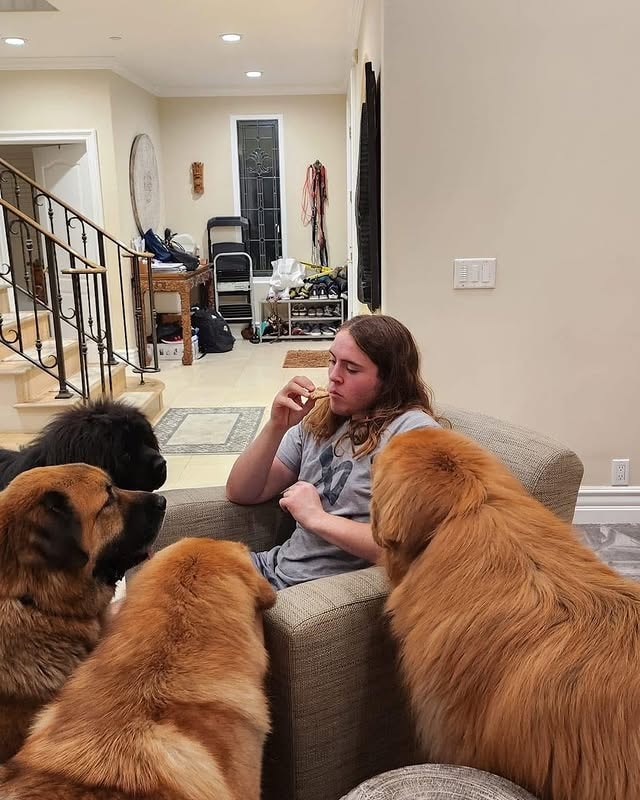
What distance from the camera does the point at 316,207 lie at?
856cm

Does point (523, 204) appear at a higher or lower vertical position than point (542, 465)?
higher

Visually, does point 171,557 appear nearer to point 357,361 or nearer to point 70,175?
point 357,361

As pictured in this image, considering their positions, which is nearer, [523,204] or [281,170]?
[523,204]

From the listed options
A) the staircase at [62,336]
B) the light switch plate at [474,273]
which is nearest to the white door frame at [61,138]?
the staircase at [62,336]

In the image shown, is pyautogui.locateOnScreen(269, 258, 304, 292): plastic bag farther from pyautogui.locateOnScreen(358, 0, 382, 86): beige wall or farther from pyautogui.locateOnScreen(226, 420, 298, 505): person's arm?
pyautogui.locateOnScreen(226, 420, 298, 505): person's arm

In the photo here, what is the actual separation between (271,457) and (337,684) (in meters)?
0.61

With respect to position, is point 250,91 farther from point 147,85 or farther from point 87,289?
point 87,289

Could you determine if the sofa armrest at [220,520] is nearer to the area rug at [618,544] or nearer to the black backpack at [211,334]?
the area rug at [618,544]

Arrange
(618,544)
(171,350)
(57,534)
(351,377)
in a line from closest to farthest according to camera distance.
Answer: (57,534) → (351,377) → (618,544) → (171,350)

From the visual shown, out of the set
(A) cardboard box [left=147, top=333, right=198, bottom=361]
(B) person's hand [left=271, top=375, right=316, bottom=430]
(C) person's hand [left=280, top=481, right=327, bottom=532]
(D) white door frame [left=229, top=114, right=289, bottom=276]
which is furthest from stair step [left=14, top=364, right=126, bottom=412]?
(D) white door frame [left=229, top=114, right=289, bottom=276]

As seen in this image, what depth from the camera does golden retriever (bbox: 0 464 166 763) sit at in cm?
110

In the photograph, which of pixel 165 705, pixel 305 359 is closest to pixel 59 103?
pixel 305 359

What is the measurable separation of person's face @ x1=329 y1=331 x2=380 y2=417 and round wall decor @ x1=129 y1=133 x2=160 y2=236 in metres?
6.08

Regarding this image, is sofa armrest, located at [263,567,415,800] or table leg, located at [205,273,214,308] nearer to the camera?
sofa armrest, located at [263,567,415,800]
